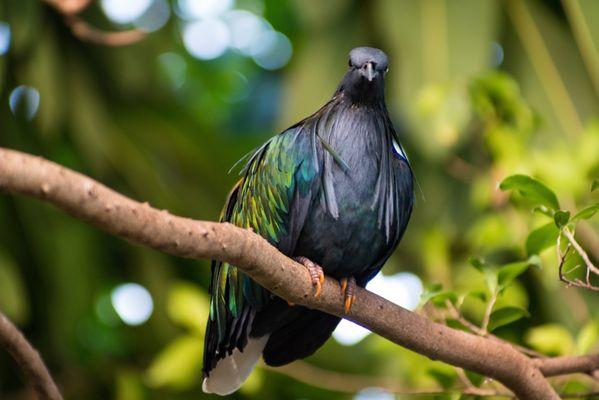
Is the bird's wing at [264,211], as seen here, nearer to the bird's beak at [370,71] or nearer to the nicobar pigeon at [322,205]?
the nicobar pigeon at [322,205]

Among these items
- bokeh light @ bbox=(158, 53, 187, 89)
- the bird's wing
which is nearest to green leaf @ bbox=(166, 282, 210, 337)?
the bird's wing

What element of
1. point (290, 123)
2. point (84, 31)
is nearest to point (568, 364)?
point (290, 123)

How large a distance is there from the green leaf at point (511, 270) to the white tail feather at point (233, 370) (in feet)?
3.50

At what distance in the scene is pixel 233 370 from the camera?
4.49m

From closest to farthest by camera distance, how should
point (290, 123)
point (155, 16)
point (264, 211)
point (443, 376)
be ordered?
1. point (264, 211)
2. point (443, 376)
3. point (290, 123)
4. point (155, 16)

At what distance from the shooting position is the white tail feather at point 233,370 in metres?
4.45

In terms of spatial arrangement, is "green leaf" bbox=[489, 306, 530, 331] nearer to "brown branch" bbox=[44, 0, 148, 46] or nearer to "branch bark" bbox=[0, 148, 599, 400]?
"branch bark" bbox=[0, 148, 599, 400]

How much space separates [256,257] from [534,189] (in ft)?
3.68

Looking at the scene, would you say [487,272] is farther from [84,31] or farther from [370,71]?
A: [84,31]

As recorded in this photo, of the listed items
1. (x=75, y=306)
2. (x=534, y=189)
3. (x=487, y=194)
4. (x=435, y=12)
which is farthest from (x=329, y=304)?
(x=75, y=306)

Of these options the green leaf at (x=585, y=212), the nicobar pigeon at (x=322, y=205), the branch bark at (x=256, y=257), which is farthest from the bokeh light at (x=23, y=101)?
the green leaf at (x=585, y=212)

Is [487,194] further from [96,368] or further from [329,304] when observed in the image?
[96,368]

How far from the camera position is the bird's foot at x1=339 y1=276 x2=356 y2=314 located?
3.68 meters

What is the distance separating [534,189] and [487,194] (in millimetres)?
1576
